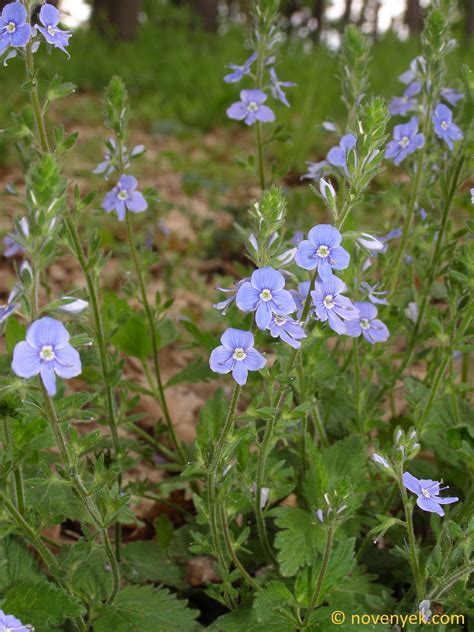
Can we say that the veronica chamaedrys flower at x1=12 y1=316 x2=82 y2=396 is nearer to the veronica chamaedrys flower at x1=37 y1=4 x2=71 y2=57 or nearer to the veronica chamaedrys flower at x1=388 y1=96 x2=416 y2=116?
the veronica chamaedrys flower at x1=37 y1=4 x2=71 y2=57

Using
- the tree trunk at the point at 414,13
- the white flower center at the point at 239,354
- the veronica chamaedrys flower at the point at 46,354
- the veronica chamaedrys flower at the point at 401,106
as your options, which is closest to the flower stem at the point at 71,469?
the veronica chamaedrys flower at the point at 46,354

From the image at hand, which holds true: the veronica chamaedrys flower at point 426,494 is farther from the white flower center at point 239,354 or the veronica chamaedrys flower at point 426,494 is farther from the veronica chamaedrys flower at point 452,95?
the veronica chamaedrys flower at point 452,95

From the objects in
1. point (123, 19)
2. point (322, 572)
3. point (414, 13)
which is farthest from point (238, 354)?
point (414, 13)

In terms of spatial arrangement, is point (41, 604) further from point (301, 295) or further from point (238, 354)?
point (301, 295)

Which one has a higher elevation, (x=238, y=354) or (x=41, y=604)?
(x=238, y=354)

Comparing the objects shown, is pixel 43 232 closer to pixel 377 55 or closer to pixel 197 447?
pixel 197 447

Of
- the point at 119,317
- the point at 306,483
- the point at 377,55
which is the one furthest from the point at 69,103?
the point at 306,483

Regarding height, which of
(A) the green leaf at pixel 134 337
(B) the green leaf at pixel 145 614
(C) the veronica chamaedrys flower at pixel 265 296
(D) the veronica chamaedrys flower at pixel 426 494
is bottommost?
(B) the green leaf at pixel 145 614

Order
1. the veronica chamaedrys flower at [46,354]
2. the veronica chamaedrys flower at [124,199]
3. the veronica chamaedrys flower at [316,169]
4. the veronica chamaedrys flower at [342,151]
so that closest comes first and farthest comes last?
the veronica chamaedrys flower at [46,354] → the veronica chamaedrys flower at [342,151] → the veronica chamaedrys flower at [124,199] → the veronica chamaedrys flower at [316,169]
